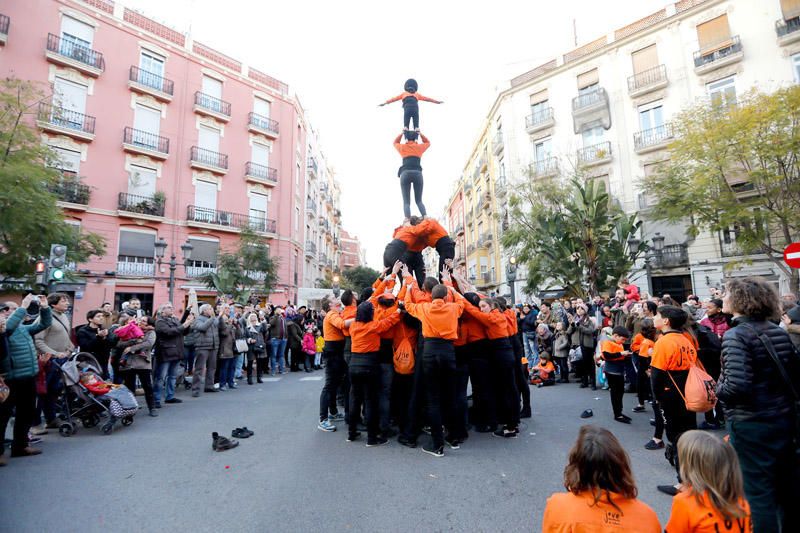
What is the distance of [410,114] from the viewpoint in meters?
6.87

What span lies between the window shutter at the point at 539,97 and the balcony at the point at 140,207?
22.9m

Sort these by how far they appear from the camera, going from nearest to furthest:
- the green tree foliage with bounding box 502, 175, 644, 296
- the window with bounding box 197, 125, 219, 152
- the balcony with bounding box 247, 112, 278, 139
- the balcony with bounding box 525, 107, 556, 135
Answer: the green tree foliage with bounding box 502, 175, 644, 296, the window with bounding box 197, 125, 219, 152, the balcony with bounding box 525, 107, 556, 135, the balcony with bounding box 247, 112, 278, 139

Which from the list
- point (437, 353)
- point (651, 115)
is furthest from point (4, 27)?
point (651, 115)

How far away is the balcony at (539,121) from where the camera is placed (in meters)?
25.0

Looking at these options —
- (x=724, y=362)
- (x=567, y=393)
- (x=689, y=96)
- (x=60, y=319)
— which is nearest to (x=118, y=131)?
(x=60, y=319)

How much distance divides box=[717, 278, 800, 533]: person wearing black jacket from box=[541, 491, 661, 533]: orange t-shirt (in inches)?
56.8

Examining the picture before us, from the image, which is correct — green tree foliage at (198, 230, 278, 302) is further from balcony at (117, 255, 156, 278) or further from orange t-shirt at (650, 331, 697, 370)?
orange t-shirt at (650, 331, 697, 370)

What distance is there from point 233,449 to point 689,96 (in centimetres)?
2505

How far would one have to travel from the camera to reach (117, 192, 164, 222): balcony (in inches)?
835

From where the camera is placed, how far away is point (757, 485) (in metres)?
2.55

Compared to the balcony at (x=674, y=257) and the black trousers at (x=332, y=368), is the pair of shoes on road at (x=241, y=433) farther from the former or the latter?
the balcony at (x=674, y=257)

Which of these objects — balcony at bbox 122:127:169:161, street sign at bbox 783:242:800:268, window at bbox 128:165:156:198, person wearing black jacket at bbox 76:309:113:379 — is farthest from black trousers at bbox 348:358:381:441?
balcony at bbox 122:127:169:161

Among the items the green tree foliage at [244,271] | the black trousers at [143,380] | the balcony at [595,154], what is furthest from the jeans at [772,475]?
the balcony at [595,154]

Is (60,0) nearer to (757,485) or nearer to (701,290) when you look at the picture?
(757,485)
